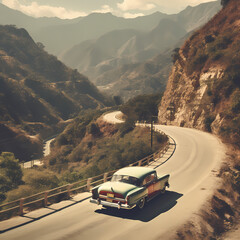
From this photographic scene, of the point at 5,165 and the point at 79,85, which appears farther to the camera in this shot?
the point at 79,85

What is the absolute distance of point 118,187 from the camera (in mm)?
13414

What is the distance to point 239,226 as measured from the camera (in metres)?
14.3

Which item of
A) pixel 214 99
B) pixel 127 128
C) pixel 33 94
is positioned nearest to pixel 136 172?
pixel 214 99

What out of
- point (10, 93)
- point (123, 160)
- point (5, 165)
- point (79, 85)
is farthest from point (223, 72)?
point (79, 85)

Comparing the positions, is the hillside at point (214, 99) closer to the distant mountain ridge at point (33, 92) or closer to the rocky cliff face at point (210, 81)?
the rocky cliff face at point (210, 81)

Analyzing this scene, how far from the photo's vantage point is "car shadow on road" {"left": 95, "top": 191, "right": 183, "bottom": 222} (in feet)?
43.1

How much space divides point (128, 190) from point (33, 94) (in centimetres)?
13770

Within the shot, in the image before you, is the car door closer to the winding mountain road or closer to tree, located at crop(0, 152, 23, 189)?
the winding mountain road

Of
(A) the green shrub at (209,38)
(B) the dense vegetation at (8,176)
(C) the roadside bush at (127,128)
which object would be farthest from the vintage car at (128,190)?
(A) the green shrub at (209,38)

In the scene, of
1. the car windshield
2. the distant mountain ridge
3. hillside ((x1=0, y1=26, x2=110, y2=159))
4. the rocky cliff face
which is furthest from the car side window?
the distant mountain ridge

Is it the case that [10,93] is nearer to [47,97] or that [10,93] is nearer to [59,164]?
[47,97]

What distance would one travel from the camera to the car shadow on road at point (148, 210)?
1314 centimetres

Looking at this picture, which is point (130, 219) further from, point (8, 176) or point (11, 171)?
point (11, 171)

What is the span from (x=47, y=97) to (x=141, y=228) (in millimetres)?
150667
